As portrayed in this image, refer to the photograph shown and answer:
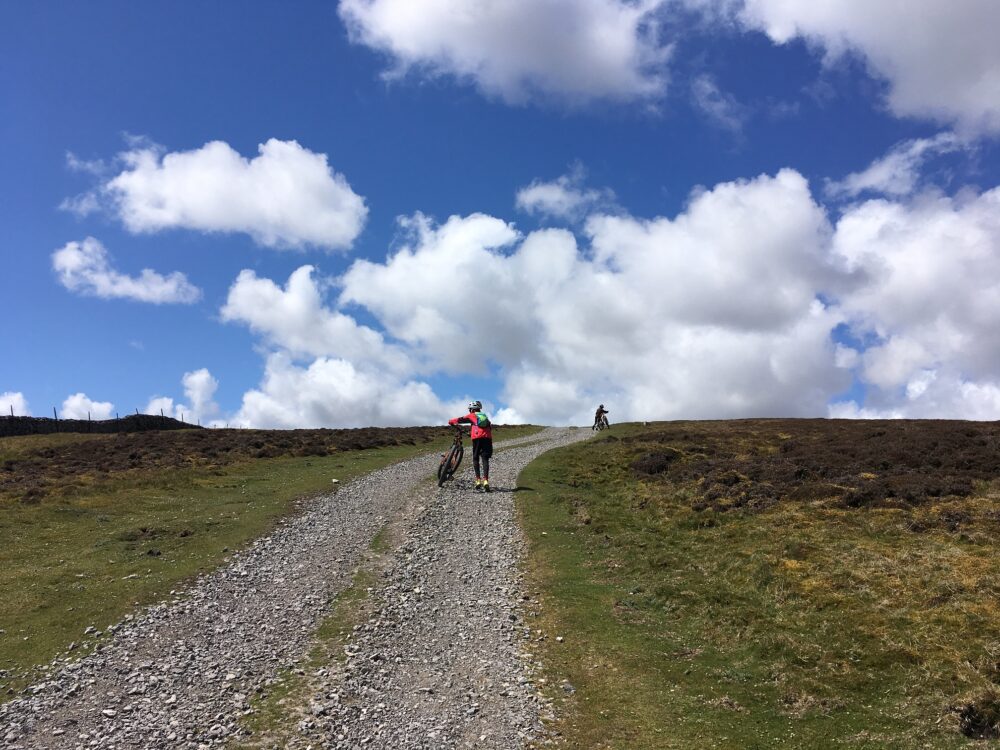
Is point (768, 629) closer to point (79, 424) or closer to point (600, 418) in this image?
point (600, 418)

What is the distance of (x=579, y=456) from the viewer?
4094 centimetres

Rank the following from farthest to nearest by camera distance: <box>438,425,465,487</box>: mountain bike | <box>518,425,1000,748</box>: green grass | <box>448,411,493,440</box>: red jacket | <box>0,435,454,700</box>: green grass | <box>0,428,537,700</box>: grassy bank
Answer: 1. <box>438,425,465,487</box>: mountain bike
2. <box>448,411,493,440</box>: red jacket
3. <box>0,428,537,700</box>: grassy bank
4. <box>0,435,454,700</box>: green grass
5. <box>518,425,1000,748</box>: green grass

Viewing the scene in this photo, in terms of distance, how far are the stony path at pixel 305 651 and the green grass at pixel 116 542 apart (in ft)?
3.58

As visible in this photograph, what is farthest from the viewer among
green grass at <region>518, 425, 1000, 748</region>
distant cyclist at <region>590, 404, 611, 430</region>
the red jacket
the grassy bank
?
distant cyclist at <region>590, 404, 611, 430</region>

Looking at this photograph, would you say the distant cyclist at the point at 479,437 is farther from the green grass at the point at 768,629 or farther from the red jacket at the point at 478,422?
the green grass at the point at 768,629

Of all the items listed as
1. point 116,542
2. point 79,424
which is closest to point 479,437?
point 116,542

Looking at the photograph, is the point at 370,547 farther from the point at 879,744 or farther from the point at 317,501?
the point at 879,744

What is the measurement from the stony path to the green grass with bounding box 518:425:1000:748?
1241 mm

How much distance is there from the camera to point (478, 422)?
27609 millimetres

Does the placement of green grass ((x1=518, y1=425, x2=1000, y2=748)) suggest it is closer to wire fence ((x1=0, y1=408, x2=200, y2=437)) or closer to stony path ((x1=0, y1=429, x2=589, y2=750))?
stony path ((x1=0, y1=429, x2=589, y2=750))

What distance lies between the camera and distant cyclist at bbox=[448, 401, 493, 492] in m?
27.5

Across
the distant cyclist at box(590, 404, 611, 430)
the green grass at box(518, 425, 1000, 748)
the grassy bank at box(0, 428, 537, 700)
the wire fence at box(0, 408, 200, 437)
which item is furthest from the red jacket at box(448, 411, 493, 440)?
the wire fence at box(0, 408, 200, 437)

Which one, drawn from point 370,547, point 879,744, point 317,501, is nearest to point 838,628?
point 879,744

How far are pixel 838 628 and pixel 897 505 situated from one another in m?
11.7
